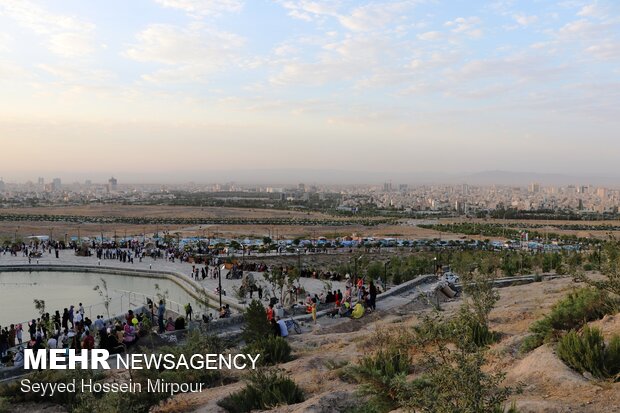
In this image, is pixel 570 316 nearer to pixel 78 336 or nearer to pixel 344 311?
pixel 344 311

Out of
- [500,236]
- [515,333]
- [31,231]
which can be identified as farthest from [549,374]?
[31,231]

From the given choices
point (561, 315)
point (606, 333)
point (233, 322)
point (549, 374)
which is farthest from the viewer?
point (233, 322)

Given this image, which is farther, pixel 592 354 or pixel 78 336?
pixel 78 336

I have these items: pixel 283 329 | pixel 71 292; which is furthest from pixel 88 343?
pixel 71 292

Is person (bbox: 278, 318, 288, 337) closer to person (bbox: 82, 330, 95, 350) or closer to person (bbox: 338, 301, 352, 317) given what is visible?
person (bbox: 338, 301, 352, 317)

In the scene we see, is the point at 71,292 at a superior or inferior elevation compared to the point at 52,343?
inferior

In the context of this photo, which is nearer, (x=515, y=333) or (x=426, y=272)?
(x=515, y=333)

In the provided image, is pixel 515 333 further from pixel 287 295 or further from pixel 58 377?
pixel 287 295

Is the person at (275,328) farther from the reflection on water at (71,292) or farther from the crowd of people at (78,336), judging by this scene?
the reflection on water at (71,292)
